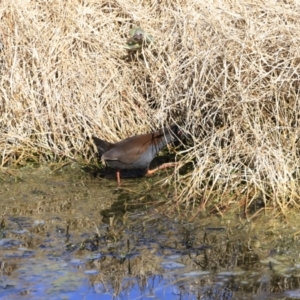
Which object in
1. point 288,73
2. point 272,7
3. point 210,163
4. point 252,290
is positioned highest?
point 272,7

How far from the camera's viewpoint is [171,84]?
6.84 meters

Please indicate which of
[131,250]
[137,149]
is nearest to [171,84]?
[137,149]

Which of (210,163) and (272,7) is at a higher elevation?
(272,7)

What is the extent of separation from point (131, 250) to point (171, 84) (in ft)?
6.81

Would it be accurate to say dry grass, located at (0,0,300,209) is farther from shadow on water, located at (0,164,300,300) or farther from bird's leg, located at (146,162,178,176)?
shadow on water, located at (0,164,300,300)

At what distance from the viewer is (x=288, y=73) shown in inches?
240

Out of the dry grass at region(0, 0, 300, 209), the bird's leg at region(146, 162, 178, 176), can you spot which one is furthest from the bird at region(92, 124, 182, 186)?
the dry grass at region(0, 0, 300, 209)

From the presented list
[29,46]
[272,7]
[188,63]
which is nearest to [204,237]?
[188,63]

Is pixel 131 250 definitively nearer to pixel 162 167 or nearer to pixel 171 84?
pixel 162 167

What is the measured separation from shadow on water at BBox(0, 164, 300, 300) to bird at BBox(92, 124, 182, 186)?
0.26 meters

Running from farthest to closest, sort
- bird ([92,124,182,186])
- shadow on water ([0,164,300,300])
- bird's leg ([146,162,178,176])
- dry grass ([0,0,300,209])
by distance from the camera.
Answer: bird's leg ([146,162,178,176]) < bird ([92,124,182,186]) < dry grass ([0,0,300,209]) < shadow on water ([0,164,300,300])

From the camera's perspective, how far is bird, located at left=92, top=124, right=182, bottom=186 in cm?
668

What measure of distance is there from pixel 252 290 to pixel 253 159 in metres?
1.67

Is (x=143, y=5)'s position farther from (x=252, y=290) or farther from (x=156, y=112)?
(x=252, y=290)
